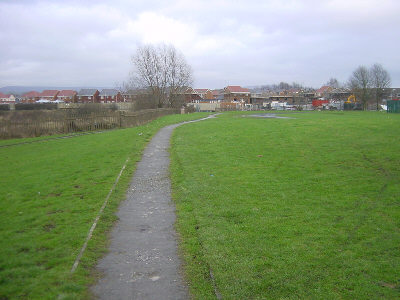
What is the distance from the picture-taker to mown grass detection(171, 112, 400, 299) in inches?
170

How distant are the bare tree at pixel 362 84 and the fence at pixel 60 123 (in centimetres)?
6249

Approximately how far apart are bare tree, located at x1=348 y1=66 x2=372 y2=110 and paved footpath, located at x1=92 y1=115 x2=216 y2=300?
3114 inches

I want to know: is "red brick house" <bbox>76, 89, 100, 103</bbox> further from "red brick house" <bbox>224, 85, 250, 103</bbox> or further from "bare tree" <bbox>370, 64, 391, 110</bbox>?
"bare tree" <bbox>370, 64, 391, 110</bbox>

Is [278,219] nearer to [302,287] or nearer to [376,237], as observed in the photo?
[376,237]

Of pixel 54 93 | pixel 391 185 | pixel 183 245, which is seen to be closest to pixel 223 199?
pixel 183 245

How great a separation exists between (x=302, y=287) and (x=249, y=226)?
81.1 inches

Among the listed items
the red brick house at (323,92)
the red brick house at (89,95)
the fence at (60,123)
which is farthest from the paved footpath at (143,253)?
the red brick house at (323,92)

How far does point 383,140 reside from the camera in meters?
16.5

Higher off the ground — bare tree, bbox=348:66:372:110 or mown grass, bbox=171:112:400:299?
bare tree, bbox=348:66:372:110

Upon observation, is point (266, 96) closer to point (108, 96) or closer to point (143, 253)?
point (108, 96)

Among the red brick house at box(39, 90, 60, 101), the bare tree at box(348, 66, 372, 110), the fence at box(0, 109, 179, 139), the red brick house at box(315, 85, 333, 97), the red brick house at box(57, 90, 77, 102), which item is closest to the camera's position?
the fence at box(0, 109, 179, 139)

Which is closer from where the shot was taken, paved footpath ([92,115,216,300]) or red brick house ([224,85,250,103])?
paved footpath ([92,115,216,300])

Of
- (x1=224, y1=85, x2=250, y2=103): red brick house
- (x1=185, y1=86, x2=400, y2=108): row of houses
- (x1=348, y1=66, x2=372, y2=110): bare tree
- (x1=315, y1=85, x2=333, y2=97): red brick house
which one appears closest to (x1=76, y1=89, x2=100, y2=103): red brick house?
(x1=185, y1=86, x2=400, y2=108): row of houses

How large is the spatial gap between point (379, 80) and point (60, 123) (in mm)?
Answer: 79348
